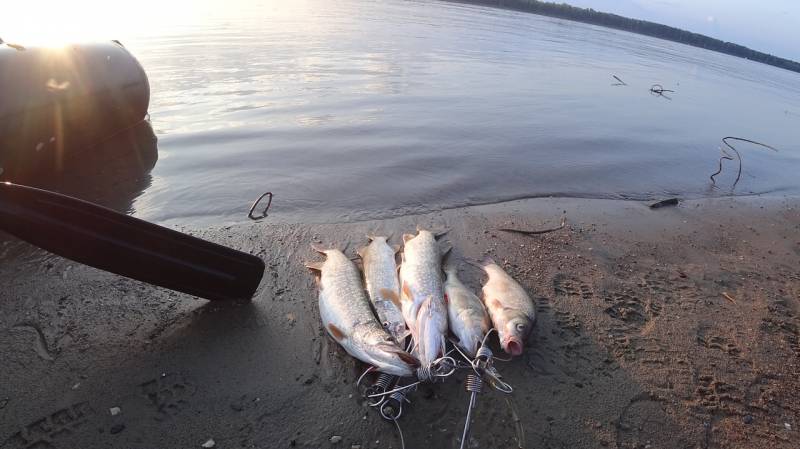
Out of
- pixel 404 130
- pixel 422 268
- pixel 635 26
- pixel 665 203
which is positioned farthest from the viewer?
pixel 635 26

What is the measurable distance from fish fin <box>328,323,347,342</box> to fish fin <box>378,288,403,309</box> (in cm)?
65

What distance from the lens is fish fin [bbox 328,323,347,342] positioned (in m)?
3.99

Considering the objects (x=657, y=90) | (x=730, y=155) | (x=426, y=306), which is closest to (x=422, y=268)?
(x=426, y=306)

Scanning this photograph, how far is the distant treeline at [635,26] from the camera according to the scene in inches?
2557

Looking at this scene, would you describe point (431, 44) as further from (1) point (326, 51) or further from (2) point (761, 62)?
(2) point (761, 62)

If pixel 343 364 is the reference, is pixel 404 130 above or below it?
above

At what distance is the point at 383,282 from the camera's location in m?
4.74

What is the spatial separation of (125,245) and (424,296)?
279cm

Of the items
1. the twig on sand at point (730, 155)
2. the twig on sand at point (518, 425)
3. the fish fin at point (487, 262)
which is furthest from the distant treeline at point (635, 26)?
the twig on sand at point (518, 425)

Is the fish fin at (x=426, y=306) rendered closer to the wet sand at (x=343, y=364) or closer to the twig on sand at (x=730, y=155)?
the wet sand at (x=343, y=364)

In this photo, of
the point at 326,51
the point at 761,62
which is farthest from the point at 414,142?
the point at 761,62

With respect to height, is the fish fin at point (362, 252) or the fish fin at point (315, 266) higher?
the fish fin at point (362, 252)

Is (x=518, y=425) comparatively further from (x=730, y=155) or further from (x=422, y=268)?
(x=730, y=155)

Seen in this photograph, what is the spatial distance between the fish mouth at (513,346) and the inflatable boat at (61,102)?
6523mm
